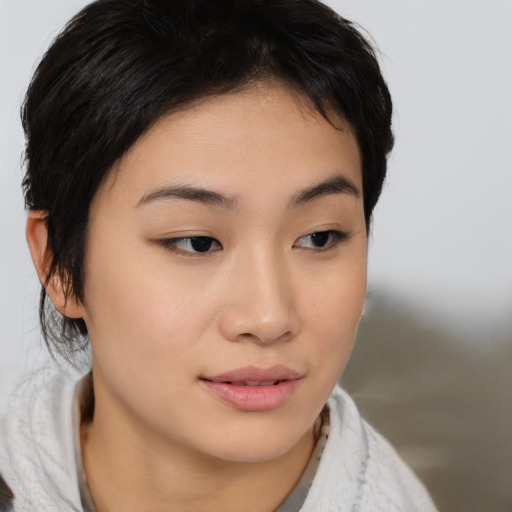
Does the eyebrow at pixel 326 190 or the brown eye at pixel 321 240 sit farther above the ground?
the eyebrow at pixel 326 190

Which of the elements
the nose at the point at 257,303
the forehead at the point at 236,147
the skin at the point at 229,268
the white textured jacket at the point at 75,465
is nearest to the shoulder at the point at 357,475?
the white textured jacket at the point at 75,465

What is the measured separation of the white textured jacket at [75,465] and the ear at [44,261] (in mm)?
202

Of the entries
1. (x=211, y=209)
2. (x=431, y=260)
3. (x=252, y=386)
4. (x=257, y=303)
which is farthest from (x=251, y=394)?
(x=431, y=260)

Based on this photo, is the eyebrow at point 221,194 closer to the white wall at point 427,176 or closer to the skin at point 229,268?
the skin at point 229,268

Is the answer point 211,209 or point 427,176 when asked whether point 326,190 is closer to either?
point 211,209

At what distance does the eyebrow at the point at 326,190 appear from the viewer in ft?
3.46

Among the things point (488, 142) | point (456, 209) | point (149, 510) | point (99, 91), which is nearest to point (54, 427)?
point (149, 510)

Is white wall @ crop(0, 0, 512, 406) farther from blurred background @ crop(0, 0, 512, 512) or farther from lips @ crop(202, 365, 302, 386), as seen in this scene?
lips @ crop(202, 365, 302, 386)

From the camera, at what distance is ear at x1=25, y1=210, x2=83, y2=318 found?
1.24 metres

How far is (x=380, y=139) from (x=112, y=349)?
44 centimetres

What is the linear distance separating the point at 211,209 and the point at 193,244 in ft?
0.18

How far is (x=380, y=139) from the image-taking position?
1.23 meters

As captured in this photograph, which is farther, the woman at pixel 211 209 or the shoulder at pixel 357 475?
the shoulder at pixel 357 475

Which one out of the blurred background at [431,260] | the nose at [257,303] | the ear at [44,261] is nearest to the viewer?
the nose at [257,303]
